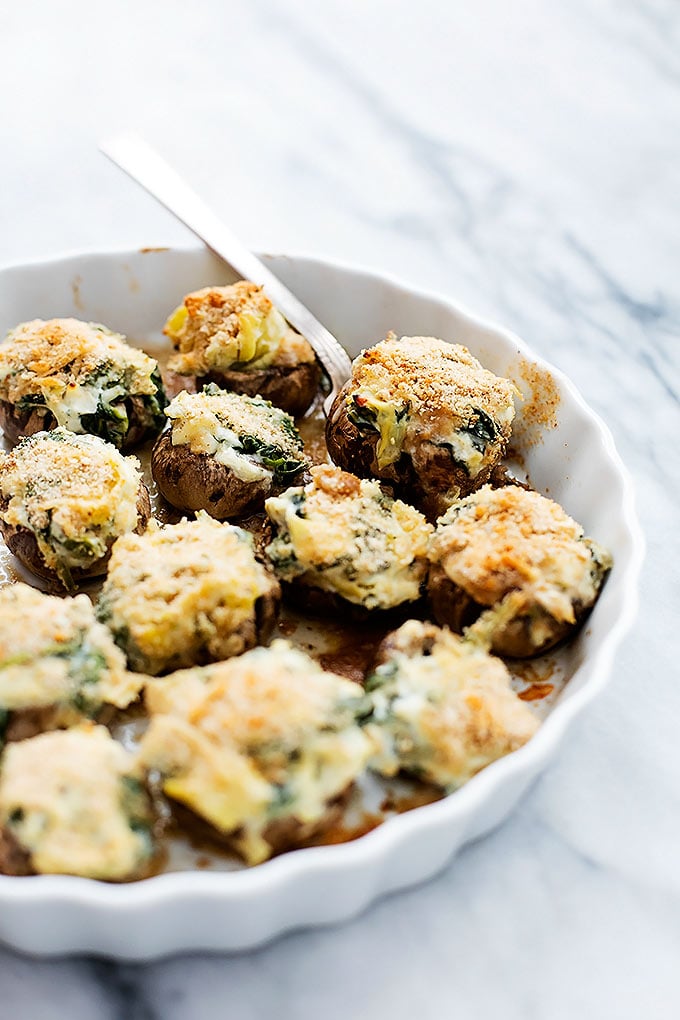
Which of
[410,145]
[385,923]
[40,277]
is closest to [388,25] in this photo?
[410,145]

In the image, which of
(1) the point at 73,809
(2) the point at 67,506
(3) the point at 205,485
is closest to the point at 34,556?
(2) the point at 67,506

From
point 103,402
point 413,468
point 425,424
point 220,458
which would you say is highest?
point 425,424

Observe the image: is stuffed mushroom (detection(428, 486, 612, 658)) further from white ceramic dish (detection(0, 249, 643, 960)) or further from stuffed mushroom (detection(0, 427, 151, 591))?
stuffed mushroom (detection(0, 427, 151, 591))

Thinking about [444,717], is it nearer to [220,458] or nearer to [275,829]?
[275,829]

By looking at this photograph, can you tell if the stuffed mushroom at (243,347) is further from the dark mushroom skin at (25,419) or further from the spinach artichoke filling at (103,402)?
the dark mushroom skin at (25,419)

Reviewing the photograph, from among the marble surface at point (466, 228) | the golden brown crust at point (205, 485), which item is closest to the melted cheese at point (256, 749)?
the marble surface at point (466, 228)

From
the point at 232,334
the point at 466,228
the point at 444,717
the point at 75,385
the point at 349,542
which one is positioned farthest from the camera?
the point at 466,228

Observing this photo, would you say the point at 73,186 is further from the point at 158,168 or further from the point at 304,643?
the point at 304,643
